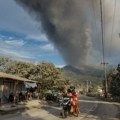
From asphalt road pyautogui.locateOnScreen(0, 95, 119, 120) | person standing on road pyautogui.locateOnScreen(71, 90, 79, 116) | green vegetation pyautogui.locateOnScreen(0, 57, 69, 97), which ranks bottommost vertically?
asphalt road pyautogui.locateOnScreen(0, 95, 119, 120)

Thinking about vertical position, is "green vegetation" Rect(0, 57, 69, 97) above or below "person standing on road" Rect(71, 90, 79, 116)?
above

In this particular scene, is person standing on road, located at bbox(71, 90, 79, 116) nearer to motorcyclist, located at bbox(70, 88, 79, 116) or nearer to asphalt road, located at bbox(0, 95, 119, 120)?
motorcyclist, located at bbox(70, 88, 79, 116)

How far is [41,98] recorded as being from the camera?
46.7 metres

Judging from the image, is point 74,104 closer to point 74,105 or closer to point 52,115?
point 74,105

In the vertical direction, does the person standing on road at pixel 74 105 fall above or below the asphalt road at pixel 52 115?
above

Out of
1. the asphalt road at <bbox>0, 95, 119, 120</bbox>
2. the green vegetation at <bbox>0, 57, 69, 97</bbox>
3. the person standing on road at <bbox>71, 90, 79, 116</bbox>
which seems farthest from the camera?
the green vegetation at <bbox>0, 57, 69, 97</bbox>

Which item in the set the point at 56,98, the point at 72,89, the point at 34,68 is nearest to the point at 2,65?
Answer: the point at 34,68

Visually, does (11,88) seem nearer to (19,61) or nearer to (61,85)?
(61,85)

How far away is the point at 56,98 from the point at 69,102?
22.5 m

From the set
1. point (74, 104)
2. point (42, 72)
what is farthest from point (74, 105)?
point (42, 72)

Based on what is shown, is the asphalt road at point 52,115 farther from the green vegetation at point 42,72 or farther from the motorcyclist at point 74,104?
the green vegetation at point 42,72

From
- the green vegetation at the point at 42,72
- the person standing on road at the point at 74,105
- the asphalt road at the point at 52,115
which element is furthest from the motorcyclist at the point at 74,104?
the green vegetation at the point at 42,72

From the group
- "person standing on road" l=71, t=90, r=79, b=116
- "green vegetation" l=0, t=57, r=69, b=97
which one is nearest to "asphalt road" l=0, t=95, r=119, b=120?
"person standing on road" l=71, t=90, r=79, b=116

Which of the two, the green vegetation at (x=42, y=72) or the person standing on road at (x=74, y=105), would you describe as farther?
the green vegetation at (x=42, y=72)
